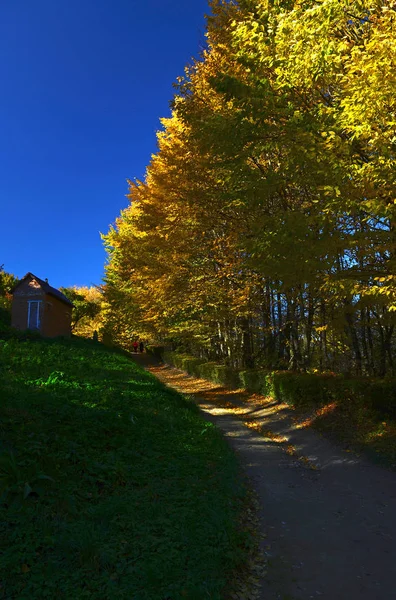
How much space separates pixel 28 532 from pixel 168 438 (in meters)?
4.15

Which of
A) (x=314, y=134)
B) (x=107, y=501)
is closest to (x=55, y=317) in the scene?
(x=314, y=134)

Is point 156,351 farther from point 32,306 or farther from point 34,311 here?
point 32,306

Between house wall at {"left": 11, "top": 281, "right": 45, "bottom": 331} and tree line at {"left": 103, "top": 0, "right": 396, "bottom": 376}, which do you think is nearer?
tree line at {"left": 103, "top": 0, "right": 396, "bottom": 376}

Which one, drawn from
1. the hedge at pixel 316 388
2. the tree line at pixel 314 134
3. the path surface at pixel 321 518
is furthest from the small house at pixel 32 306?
the path surface at pixel 321 518

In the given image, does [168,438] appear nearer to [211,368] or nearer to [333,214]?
[333,214]

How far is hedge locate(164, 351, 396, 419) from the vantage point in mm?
9641

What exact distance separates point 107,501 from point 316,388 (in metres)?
8.96

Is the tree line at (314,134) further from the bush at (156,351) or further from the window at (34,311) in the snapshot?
the bush at (156,351)

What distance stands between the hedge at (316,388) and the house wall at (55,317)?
13225 mm

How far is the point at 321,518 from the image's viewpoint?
217 inches

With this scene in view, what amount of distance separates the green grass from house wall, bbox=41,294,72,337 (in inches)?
724

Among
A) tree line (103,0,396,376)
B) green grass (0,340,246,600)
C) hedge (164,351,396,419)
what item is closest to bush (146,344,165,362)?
hedge (164,351,396,419)

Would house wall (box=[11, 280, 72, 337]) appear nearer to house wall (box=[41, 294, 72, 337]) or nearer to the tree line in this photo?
house wall (box=[41, 294, 72, 337])

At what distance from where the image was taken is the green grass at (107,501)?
3180mm
